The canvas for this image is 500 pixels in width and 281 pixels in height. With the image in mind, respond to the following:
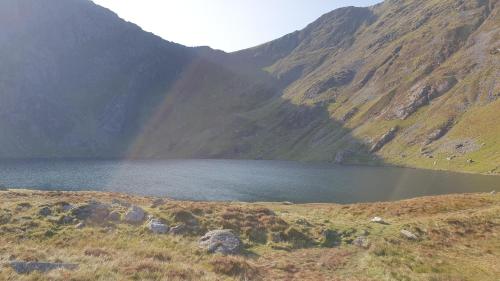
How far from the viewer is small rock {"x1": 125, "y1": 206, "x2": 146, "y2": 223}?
3005 centimetres

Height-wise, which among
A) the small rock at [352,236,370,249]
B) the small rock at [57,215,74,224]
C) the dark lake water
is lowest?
the dark lake water

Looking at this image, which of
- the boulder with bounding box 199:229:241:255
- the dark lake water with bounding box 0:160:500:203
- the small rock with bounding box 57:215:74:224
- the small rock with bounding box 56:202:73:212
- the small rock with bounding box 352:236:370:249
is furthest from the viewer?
the dark lake water with bounding box 0:160:500:203

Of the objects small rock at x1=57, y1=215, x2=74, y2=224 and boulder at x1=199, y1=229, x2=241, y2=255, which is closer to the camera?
boulder at x1=199, y1=229, x2=241, y2=255

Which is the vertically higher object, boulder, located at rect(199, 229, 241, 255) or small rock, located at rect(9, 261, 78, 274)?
small rock, located at rect(9, 261, 78, 274)

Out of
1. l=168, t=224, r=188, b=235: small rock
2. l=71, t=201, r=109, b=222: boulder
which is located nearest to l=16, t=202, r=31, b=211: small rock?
l=71, t=201, r=109, b=222: boulder

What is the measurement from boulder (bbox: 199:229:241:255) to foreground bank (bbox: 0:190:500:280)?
0.07 m

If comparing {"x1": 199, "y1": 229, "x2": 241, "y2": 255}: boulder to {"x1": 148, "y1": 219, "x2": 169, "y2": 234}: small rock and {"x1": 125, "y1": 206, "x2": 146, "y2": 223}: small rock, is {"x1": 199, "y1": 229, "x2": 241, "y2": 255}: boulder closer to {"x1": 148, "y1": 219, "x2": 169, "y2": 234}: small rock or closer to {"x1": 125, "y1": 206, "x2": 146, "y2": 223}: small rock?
{"x1": 148, "y1": 219, "x2": 169, "y2": 234}: small rock

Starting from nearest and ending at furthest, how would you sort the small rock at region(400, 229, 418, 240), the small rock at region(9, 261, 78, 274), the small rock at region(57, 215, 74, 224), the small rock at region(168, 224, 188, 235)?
the small rock at region(9, 261, 78, 274) → the small rock at region(168, 224, 188, 235) → the small rock at region(57, 215, 74, 224) → the small rock at region(400, 229, 418, 240)

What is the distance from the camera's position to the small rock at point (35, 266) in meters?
16.4

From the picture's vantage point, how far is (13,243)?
77.0 feet

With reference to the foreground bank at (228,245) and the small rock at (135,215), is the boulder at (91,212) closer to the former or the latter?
the foreground bank at (228,245)

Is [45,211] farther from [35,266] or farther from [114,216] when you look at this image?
[35,266]

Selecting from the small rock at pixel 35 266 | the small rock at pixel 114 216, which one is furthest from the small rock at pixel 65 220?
the small rock at pixel 35 266

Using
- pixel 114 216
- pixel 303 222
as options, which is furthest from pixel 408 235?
pixel 114 216
